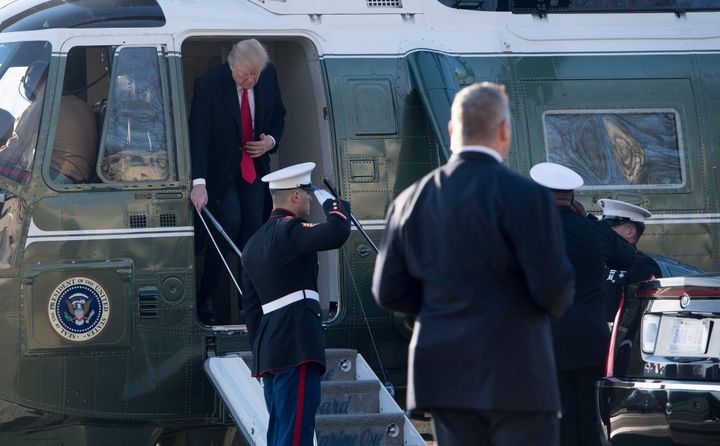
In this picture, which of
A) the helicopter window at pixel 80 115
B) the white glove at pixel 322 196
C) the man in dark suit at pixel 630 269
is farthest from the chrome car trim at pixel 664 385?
the helicopter window at pixel 80 115

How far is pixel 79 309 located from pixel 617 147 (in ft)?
12.4

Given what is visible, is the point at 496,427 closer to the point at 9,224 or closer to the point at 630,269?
the point at 630,269

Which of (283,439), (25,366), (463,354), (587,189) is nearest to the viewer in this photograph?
(463,354)

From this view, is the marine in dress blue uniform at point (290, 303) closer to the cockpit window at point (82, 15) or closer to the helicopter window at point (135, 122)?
the helicopter window at point (135, 122)

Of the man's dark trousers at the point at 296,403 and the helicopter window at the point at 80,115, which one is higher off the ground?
the helicopter window at the point at 80,115

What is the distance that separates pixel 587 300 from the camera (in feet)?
21.3

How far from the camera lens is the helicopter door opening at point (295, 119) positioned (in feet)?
28.2

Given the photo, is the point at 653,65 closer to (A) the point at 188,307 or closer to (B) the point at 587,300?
(B) the point at 587,300

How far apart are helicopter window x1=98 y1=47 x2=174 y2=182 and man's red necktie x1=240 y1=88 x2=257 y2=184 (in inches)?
22.4

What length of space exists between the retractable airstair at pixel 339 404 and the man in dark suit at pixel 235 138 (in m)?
0.85

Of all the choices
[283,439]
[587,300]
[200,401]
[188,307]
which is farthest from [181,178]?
[587,300]

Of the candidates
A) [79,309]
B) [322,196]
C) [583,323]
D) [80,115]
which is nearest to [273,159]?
[80,115]

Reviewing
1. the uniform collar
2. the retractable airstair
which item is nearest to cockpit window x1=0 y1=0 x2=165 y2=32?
the uniform collar

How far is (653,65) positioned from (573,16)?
0.66 metres
